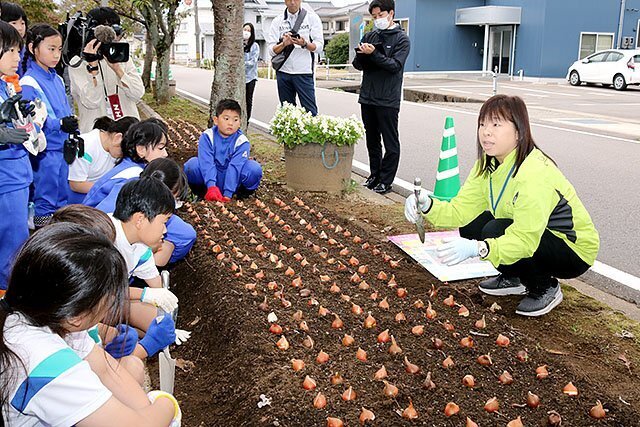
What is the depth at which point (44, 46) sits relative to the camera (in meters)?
4.84

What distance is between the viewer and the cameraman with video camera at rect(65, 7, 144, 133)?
5.64 m

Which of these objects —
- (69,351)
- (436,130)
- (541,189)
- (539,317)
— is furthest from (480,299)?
(436,130)

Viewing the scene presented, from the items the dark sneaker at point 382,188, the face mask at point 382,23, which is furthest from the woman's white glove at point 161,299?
the face mask at point 382,23

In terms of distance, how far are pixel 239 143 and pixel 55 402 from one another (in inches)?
164

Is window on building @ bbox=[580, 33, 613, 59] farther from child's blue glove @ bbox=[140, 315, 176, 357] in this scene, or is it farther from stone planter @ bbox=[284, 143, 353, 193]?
child's blue glove @ bbox=[140, 315, 176, 357]

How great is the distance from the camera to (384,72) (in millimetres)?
6398

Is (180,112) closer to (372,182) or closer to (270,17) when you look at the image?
(372,182)

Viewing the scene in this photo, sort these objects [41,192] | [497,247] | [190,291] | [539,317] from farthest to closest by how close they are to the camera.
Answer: [41,192]
[190,291]
[539,317]
[497,247]

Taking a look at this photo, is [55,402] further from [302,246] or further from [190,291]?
[302,246]

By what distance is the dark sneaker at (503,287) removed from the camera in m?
3.99

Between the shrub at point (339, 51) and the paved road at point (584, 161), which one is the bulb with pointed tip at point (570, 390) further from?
the shrub at point (339, 51)

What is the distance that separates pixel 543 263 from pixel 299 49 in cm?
474

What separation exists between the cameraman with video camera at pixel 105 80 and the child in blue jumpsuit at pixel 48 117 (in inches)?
23.7

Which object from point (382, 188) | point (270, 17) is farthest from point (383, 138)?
point (270, 17)
